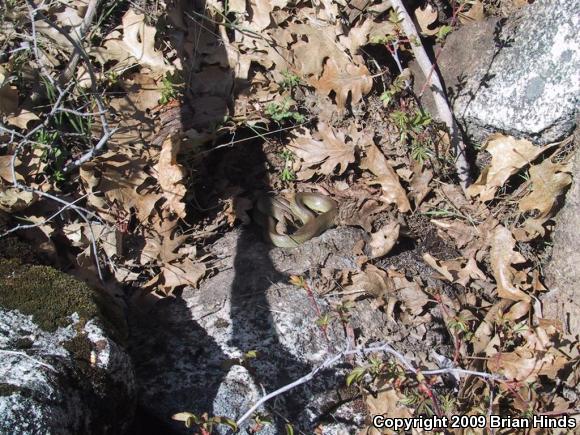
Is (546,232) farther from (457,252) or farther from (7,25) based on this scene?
(7,25)

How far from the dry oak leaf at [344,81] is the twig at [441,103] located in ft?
1.28

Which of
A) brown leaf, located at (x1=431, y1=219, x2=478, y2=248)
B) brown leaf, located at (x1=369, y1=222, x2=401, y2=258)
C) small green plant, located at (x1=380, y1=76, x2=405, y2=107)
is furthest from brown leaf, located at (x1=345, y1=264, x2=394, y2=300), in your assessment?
small green plant, located at (x1=380, y1=76, x2=405, y2=107)

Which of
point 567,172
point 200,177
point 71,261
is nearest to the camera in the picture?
point 71,261

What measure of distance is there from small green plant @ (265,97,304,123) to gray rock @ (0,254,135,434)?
1.99 meters

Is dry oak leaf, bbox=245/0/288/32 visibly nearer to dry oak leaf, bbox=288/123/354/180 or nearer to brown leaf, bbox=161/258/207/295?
dry oak leaf, bbox=288/123/354/180

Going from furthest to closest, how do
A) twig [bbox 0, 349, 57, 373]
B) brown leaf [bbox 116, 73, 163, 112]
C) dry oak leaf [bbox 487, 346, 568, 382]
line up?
brown leaf [bbox 116, 73, 163, 112], dry oak leaf [bbox 487, 346, 568, 382], twig [bbox 0, 349, 57, 373]

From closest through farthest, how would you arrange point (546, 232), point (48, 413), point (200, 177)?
point (48, 413) < point (546, 232) < point (200, 177)

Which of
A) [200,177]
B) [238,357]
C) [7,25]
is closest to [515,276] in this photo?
[238,357]

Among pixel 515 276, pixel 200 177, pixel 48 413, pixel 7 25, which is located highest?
pixel 7 25

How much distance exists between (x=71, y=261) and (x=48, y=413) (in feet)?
4.84

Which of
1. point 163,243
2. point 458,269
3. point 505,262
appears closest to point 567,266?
point 505,262

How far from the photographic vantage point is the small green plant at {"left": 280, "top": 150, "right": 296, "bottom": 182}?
15.7 feet

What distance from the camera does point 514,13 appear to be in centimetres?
463

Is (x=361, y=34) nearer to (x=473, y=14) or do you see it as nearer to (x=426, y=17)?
(x=426, y=17)
